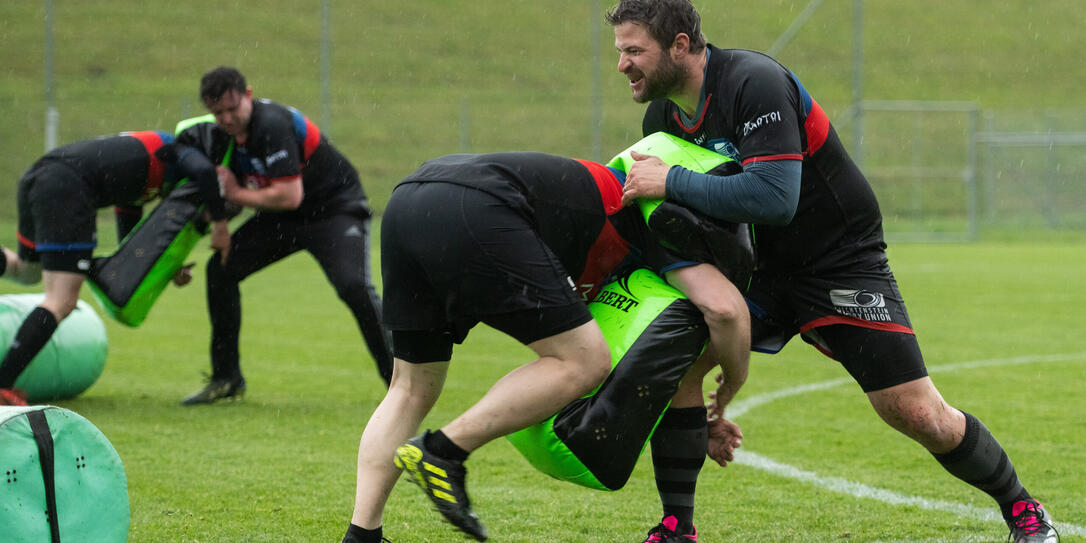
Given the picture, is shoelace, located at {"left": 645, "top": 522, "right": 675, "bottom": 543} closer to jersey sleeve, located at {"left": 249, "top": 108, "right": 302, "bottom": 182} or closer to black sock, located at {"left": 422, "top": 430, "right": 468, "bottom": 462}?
black sock, located at {"left": 422, "top": 430, "right": 468, "bottom": 462}

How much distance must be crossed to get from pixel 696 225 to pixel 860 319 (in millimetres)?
753

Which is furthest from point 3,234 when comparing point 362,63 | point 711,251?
point 711,251

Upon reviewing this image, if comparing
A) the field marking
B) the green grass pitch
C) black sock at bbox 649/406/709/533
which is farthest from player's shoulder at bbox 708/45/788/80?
the field marking

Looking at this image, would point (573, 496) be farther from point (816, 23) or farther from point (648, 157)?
point (816, 23)

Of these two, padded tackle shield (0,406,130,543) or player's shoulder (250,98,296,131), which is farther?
player's shoulder (250,98,296,131)

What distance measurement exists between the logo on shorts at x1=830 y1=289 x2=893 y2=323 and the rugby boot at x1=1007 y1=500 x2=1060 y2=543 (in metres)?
0.81

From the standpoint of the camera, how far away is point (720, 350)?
3689 mm

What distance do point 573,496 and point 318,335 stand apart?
19.4 ft

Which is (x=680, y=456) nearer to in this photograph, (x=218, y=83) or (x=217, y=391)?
(x=218, y=83)

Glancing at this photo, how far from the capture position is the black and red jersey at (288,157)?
6887 mm

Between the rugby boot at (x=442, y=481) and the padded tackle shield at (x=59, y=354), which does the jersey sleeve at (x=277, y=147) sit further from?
the rugby boot at (x=442, y=481)

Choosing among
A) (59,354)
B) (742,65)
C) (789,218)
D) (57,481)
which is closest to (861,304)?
(789,218)

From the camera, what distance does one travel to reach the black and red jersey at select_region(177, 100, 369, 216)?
689 centimetres

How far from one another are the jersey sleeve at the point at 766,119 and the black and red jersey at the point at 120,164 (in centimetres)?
431
